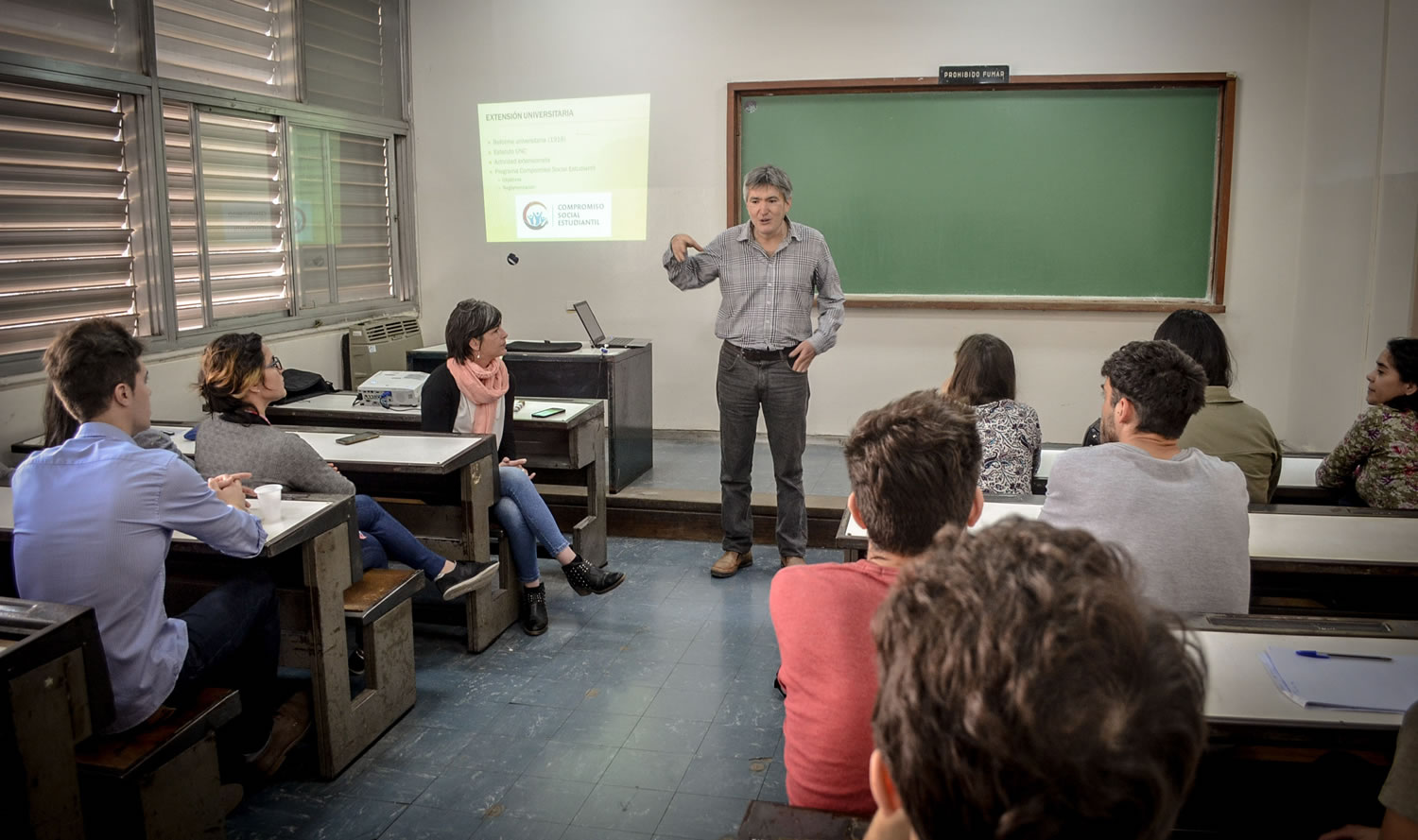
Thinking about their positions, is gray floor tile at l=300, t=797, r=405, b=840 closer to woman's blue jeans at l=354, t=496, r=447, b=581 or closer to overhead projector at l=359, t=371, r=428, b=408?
woman's blue jeans at l=354, t=496, r=447, b=581

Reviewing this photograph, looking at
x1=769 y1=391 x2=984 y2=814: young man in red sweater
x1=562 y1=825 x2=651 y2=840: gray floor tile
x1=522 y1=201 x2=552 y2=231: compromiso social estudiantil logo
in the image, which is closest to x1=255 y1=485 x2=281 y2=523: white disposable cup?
x1=562 y1=825 x2=651 y2=840: gray floor tile

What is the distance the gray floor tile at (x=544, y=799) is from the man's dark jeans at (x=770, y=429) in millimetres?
1763

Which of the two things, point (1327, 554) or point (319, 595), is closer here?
point (1327, 554)

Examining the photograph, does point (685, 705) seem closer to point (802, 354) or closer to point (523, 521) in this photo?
point (523, 521)

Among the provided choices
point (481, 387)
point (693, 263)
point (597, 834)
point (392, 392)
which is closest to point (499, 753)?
point (597, 834)

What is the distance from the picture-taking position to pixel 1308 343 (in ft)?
18.1

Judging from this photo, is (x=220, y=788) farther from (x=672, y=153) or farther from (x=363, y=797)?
(x=672, y=153)

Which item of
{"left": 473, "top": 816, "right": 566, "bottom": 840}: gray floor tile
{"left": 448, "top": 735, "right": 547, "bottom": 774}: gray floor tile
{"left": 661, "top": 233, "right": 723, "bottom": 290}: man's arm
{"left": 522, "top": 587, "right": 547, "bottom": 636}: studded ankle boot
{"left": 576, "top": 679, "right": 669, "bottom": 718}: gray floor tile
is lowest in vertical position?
{"left": 473, "top": 816, "right": 566, "bottom": 840}: gray floor tile

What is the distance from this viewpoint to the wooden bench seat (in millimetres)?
2096

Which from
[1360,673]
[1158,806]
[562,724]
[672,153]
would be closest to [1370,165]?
[672,153]

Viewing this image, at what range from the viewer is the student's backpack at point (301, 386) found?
4637mm

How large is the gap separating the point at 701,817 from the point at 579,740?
518 mm

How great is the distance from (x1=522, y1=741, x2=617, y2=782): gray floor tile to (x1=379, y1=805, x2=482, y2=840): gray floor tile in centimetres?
24

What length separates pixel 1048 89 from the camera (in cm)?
569
